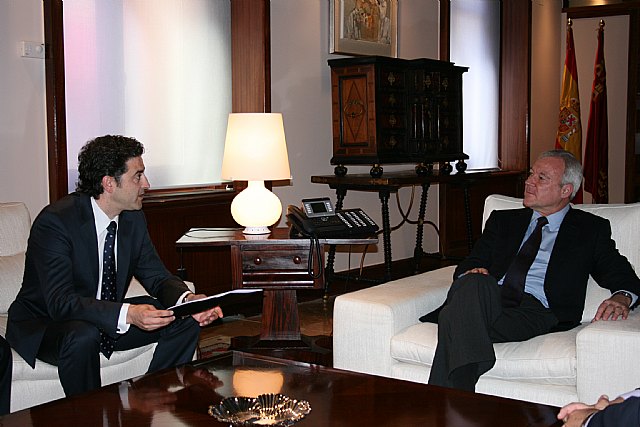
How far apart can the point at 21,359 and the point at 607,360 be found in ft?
6.29

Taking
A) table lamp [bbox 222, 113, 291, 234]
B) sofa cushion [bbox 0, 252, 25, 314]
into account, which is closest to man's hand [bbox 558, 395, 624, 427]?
sofa cushion [bbox 0, 252, 25, 314]

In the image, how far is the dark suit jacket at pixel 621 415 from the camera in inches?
70.5

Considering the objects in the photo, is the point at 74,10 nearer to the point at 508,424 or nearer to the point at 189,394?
the point at 189,394

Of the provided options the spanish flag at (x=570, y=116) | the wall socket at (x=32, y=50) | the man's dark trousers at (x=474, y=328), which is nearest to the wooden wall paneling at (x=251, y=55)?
the wall socket at (x=32, y=50)

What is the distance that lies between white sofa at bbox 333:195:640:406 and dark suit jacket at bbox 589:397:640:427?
0.86 metres

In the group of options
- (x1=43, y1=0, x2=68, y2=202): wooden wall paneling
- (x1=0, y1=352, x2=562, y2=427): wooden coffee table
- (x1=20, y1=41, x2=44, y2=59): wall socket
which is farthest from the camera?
(x1=43, y1=0, x2=68, y2=202): wooden wall paneling

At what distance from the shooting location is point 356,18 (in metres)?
6.42

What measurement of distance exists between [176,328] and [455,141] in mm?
4439

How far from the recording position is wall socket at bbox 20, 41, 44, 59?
433 centimetres

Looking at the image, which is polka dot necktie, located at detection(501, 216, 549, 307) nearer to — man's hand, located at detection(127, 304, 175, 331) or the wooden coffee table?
the wooden coffee table

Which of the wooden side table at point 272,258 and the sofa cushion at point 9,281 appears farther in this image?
the wooden side table at point 272,258

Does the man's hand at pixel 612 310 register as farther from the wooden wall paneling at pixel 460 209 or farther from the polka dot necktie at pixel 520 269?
the wooden wall paneling at pixel 460 209

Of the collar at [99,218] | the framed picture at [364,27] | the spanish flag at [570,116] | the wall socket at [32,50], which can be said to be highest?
the framed picture at [364,27]

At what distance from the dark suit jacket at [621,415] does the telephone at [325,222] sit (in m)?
2.30
